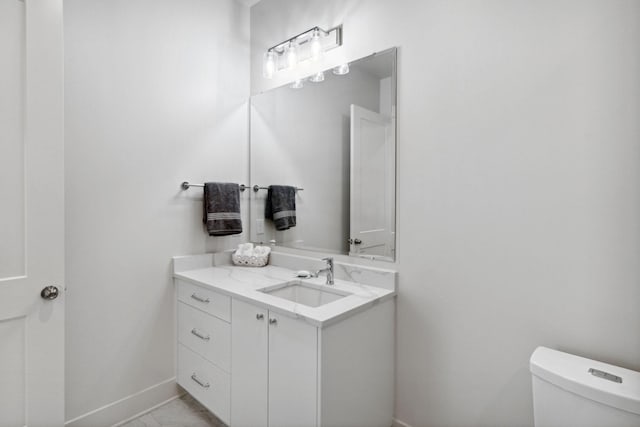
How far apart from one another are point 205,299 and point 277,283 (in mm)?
402

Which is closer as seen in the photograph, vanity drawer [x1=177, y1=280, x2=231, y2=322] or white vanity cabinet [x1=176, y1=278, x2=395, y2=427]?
white vanity cabinet [x1=176, y1=278, x2=395, y2=427]

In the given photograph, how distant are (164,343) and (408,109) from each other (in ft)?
6.35

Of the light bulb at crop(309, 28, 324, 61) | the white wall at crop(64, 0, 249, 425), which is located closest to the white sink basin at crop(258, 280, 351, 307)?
the white wall at crop(64, 0, 249, 425)

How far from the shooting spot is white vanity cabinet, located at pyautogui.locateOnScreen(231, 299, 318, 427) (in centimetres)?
131

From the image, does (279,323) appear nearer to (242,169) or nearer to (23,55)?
(242,169)

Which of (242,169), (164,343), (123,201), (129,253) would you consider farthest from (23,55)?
(164,343)

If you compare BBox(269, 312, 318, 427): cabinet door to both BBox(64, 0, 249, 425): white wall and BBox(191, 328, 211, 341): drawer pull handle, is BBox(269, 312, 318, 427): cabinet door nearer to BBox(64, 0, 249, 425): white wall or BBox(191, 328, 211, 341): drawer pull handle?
BBox(191, 328, 211, 341): drawer pull handle

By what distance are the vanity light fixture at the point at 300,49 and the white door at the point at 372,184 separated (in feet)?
1.45

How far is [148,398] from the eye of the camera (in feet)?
6.42

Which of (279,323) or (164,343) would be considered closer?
(279,323)

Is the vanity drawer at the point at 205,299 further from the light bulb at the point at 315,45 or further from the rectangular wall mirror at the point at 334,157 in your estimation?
the light bulb at the point at 315,45

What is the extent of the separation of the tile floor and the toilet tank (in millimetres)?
1562

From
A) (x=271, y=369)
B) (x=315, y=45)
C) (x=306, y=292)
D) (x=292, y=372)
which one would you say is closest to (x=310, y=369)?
(x=292, y=372)

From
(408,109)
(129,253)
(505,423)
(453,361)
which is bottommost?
(505,423)
